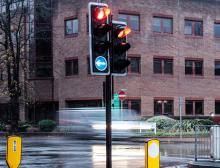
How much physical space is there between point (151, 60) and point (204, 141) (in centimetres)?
2311

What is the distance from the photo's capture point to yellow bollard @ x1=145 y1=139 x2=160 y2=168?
980 centimetres

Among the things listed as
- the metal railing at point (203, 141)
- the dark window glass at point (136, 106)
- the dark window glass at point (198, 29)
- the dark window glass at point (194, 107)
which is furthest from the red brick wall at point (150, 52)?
the metal railing at point (203, 141)

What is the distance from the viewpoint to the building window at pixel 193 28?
40.7 meters

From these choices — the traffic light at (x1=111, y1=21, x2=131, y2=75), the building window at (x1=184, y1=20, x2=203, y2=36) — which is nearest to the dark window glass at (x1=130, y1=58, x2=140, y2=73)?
the building window at (x1=184, y1=20, x2=203, y2=36)

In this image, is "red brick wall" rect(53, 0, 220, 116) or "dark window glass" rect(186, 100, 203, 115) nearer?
"red brick wall" rect(53, 0, 220, 116)

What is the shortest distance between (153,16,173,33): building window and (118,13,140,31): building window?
1.51m

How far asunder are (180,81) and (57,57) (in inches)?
394

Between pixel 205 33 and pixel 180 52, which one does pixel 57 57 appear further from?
pixel 205 33

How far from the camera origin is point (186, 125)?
108 ft

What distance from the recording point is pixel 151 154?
389 inches

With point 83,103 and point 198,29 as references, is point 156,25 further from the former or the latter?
point 83,103

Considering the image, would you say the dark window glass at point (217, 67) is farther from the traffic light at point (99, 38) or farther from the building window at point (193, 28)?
the traffic light at point (99, 38)

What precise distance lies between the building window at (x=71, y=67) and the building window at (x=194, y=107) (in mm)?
9396

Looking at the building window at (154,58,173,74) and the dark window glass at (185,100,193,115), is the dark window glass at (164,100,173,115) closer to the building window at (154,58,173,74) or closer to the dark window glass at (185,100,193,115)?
the dark window glass at (185,100,193,115)
